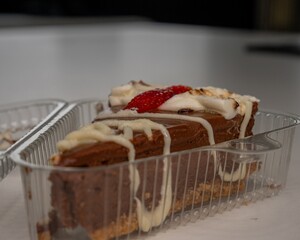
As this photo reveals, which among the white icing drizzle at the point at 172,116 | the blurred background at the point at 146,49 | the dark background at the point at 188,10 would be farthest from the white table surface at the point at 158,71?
the dark background at the point at 188,10

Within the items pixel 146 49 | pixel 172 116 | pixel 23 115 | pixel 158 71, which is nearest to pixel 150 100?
pixel 172 116

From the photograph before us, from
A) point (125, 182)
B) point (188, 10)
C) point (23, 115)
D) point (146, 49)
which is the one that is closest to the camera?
point (125, 182)

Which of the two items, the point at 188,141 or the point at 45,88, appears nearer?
the point at 188,141

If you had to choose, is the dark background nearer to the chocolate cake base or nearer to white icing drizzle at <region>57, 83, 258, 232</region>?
white icing drizzle at <region>57, 83, 258, 232</region>

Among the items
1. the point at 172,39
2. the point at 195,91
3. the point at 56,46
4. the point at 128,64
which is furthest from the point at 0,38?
the point at 195,91

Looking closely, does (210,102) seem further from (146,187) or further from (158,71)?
(158,71)

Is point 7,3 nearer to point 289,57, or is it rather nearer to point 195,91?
point 289,57

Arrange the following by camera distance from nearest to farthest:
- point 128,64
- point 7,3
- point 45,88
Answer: point 45,88 < point 128,64 < point 7,3
